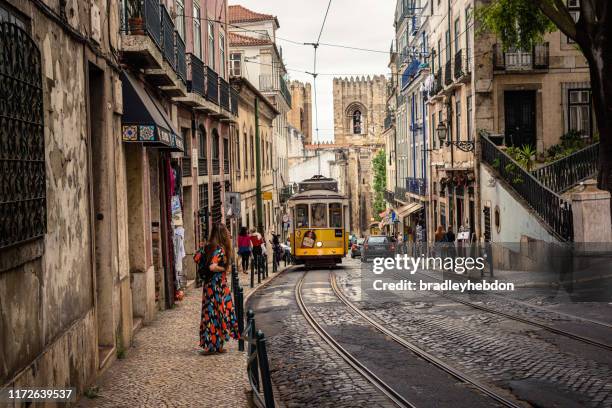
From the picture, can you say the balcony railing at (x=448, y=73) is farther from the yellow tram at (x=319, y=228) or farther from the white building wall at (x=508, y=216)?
the yellow tram at (x=319, y=228)

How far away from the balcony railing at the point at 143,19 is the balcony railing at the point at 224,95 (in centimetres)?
1035

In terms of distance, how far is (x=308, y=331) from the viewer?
13188 mm

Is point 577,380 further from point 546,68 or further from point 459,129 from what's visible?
point 459,129

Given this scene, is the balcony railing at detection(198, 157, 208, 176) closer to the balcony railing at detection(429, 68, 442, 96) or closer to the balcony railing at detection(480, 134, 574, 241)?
the balcony railing at detection(480, 134, 574, 241)

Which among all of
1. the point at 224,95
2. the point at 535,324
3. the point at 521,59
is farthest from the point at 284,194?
the point at 535,324

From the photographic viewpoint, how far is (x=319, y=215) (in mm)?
30062

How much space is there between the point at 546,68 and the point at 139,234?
58.9ft

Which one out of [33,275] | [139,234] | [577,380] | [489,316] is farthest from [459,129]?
[33,275]

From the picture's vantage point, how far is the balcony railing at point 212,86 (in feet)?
74.4

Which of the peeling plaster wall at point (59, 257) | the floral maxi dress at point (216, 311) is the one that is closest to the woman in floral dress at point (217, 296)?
the floral maxi dress at point (216, 311)

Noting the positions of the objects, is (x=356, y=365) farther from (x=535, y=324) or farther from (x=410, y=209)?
(x=410, y=209)

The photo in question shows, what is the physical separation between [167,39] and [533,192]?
10.7m

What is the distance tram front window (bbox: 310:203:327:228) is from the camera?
98.5 ft

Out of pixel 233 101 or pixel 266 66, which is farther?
pixel 266 66
